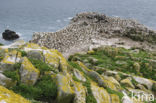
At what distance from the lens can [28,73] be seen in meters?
9.99

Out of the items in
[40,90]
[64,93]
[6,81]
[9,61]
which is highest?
[9,61]

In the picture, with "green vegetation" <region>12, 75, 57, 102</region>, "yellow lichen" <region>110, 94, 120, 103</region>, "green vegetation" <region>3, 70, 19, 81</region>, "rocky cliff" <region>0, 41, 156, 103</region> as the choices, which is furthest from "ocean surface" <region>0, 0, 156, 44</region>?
"green vegetation" <region>12, 75, 57, 102</region>

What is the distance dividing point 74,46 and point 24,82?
3633 centimetres

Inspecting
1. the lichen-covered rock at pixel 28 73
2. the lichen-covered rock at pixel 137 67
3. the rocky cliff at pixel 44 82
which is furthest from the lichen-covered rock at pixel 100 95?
the lichen-covered rock at pixel 137 67

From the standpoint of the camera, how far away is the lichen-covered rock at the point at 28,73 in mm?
9750

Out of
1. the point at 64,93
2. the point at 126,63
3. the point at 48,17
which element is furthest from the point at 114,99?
the point at 48,17

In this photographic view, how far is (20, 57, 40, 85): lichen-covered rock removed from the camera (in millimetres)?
9750

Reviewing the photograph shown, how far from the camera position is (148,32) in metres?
50.0

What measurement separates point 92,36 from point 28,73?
139 feet

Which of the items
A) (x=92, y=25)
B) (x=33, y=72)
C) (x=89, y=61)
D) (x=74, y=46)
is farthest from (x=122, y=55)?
(x=92, y=25)

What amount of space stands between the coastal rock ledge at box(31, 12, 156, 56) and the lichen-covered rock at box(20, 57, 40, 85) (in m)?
30.0

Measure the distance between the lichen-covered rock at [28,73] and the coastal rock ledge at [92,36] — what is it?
Result: 30.0 meters

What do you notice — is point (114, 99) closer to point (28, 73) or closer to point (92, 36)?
point (28, 73)

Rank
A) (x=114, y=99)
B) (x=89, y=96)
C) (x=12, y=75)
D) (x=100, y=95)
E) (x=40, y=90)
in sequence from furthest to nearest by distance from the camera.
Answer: (x=114, y=99) → (x=100, y=95) → (x=89, y=96) → (x=12, y=75) → (x=40, y=90)
